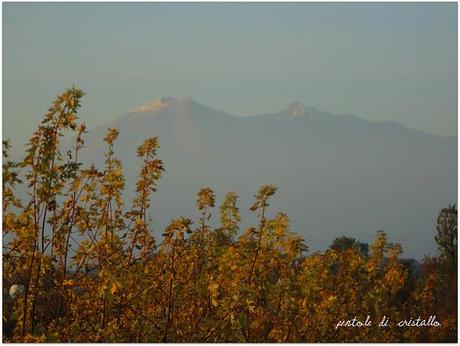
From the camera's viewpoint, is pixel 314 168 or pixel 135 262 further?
pixel 314 168

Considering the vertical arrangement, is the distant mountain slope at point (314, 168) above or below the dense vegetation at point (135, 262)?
above

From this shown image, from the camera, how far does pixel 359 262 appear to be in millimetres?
7359

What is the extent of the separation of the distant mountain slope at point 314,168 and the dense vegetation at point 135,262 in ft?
8.12

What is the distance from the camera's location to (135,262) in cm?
565

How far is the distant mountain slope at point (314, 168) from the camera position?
1741cm

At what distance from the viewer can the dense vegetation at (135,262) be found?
531 centimetres

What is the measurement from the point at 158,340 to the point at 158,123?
23.8 m

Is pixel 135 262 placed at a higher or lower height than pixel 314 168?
lower

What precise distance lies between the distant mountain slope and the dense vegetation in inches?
97.5

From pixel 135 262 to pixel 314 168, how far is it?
73.5 feet

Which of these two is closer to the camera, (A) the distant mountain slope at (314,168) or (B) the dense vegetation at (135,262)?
(B) the dense vegetation at (135,262)

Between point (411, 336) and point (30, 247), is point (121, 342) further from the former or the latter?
point (411, 336)

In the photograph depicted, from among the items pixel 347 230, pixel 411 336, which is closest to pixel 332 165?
pixel 347 230

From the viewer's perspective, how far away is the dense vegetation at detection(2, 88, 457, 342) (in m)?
5.31
